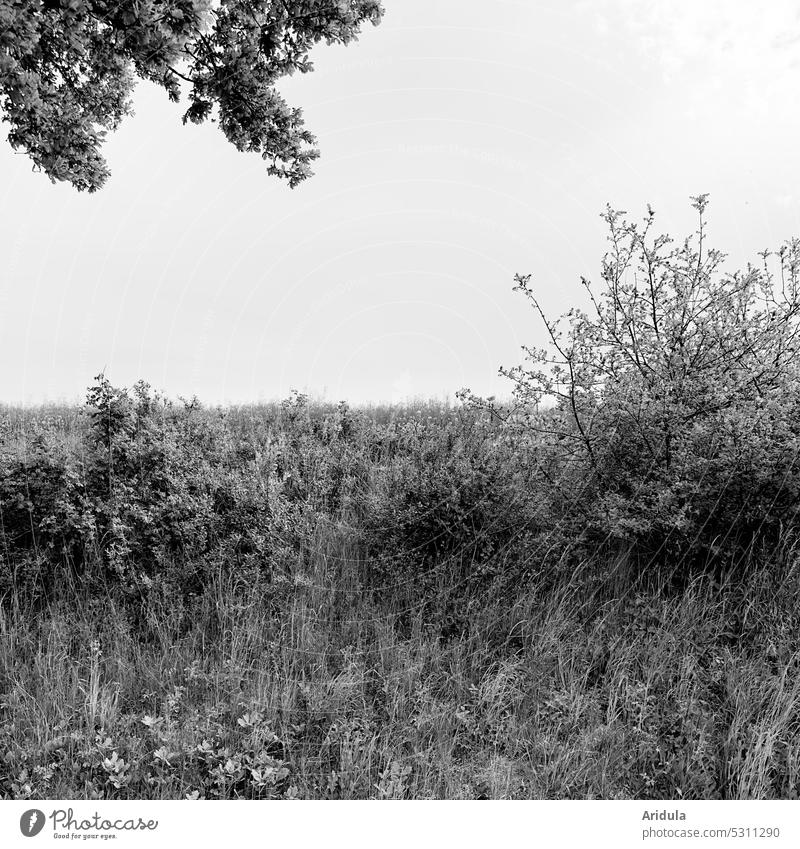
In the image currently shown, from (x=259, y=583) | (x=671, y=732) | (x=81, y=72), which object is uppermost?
(x=81, y=72)

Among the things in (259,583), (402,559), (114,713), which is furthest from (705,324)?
(114,713)

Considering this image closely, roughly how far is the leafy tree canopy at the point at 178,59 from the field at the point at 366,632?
3300mm

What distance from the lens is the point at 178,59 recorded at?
6.75m

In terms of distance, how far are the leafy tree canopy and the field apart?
330cm

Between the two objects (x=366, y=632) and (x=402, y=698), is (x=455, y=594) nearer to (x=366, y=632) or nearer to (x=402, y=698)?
(x=366, y=632)

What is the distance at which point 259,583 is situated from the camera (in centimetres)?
570

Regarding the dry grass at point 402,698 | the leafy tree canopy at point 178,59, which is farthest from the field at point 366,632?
the leafy tree canopy at point 178,59

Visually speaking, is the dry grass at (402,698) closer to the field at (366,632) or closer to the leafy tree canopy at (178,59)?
the field at (366,632)

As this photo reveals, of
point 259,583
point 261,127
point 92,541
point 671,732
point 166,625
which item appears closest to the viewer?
point 671,732

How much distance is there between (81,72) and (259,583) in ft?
23.3

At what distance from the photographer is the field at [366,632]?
3.80 m

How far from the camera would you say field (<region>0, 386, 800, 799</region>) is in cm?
380

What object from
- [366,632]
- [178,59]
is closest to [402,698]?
[366,632]

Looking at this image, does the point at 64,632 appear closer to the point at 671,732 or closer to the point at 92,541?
the point at 92,541
